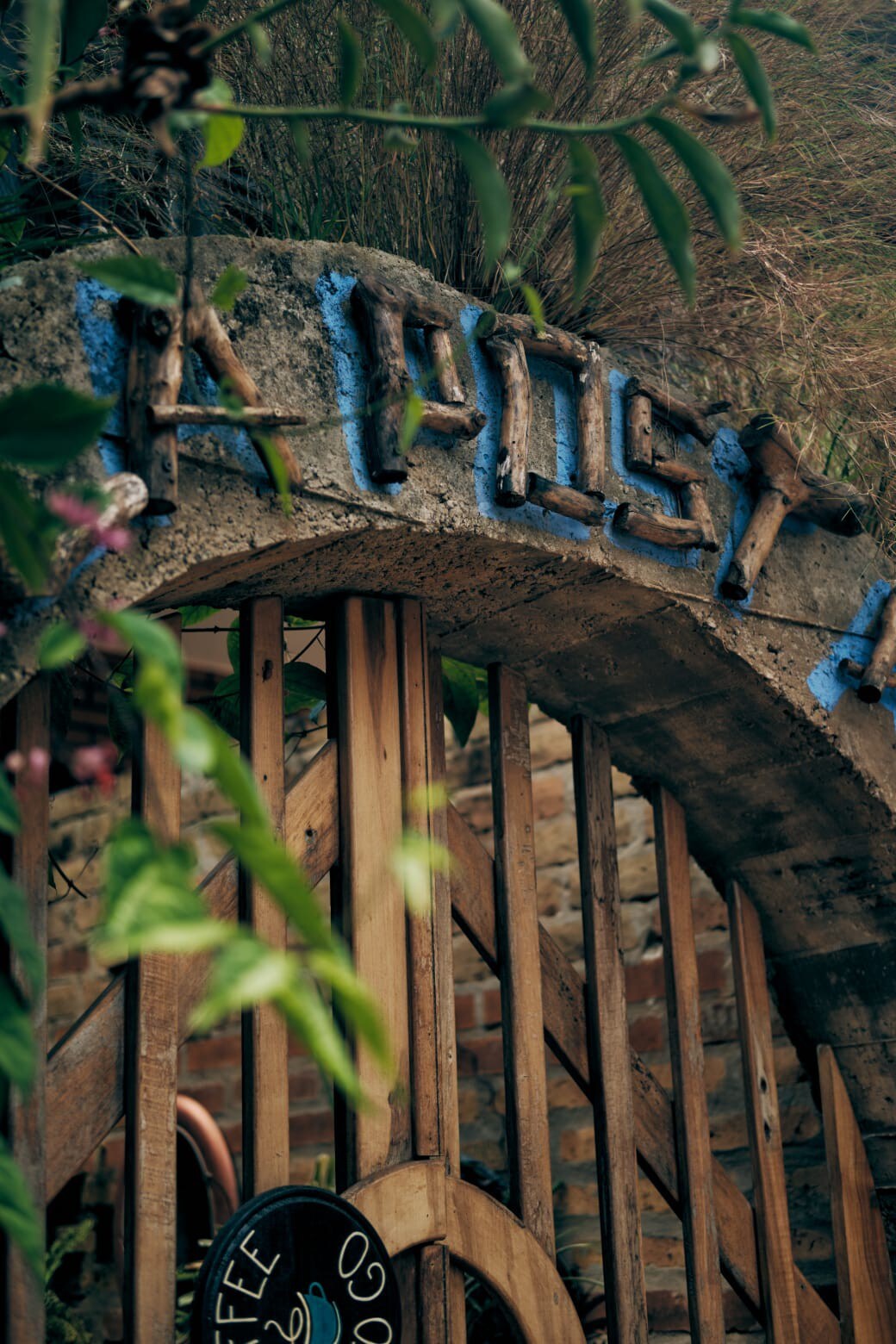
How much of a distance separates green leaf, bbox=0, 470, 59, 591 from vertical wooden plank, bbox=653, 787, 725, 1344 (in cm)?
163

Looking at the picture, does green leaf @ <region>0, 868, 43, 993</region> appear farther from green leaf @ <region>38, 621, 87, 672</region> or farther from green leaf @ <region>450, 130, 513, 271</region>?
green leaf @ <region>450, 130, 513, 271</region>

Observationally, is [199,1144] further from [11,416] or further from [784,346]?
[11,416]

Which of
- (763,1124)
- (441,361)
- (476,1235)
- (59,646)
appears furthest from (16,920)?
(763,1124)

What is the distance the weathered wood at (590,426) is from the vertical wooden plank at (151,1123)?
691 mm

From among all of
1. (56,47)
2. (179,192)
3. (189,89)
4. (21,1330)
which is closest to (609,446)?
(179,192)

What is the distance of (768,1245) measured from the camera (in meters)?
2.43

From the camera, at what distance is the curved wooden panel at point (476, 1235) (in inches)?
74.8

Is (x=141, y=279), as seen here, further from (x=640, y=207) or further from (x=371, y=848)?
(x=640, y=207)

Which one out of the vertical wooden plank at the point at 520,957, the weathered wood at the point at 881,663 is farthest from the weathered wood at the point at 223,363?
the weathered wood at the point at 881,663

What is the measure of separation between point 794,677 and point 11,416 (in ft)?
5.05

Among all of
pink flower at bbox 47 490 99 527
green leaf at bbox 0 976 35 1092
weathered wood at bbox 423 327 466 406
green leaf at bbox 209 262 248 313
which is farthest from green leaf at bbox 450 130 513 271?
weathered wood at bbox 423 327 466 406

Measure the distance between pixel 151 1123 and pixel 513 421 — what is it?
3.32 ft

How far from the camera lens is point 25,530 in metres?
0.99

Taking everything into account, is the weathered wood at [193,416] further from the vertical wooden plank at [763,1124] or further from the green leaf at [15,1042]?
the vertical wooden plank at [763,1124]
